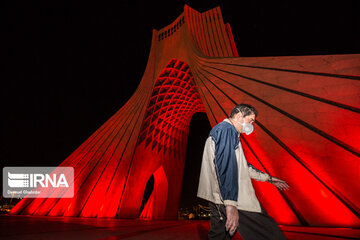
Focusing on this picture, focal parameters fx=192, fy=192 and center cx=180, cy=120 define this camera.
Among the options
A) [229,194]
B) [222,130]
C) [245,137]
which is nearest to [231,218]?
[229,194]

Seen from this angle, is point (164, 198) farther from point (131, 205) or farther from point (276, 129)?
point (276, 129)

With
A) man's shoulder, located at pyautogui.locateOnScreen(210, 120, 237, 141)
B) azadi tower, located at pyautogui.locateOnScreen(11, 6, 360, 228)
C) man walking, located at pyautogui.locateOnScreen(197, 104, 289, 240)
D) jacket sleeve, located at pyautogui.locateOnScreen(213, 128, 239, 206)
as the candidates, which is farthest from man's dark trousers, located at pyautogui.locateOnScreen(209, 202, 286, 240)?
azadi tower, located at pyautogui.locateOnScreen(11, 6, 360, 228)

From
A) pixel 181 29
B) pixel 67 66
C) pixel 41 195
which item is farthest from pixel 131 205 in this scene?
pixel 67 66

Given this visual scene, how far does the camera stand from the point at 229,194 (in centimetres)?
106

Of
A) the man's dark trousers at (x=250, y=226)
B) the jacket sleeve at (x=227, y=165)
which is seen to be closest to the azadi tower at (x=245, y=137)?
the man's dark trousers at (x=250, y=226)

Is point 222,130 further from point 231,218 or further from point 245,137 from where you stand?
point 245,137

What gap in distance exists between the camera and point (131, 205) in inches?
326

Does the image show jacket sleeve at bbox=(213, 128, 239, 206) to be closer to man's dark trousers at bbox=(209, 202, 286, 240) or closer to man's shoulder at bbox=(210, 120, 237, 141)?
man's shoulder at bbox=(210, 120, 237, 141)

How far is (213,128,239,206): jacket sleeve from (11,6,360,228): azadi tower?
334 cm

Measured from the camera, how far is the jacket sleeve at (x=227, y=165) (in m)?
1.07

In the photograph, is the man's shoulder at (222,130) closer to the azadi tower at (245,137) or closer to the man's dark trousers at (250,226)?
the man's dark trousers at (250,226)

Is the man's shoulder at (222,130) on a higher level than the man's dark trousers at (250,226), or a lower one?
higher

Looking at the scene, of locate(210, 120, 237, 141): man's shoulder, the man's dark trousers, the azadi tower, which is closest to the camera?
the man's dark trousers

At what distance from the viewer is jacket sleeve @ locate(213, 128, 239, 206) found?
1.07 meters
